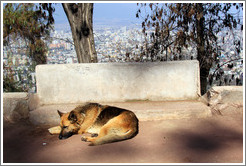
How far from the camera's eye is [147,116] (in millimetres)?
4898

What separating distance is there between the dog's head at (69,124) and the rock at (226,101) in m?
2.81

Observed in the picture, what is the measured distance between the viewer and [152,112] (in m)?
4.88

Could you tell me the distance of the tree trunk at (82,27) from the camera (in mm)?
6668

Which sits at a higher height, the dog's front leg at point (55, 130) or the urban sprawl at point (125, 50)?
the urban sprawl at point (125, 50)

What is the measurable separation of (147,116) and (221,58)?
3693 mm

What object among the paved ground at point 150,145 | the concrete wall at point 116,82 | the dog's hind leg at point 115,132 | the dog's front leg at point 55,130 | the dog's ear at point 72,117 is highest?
the concrete wall at point 116,82

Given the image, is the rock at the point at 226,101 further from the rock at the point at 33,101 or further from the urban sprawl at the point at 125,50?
the rock at the point at 33,101

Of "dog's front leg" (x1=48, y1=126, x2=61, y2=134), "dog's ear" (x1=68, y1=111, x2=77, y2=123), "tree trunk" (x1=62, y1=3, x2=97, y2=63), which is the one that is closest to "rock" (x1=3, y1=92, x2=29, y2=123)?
"dog's front leg" (x1=48, y1=126, x2=61, y2=134)

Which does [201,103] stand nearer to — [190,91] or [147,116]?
[190,91]

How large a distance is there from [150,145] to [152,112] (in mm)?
1153

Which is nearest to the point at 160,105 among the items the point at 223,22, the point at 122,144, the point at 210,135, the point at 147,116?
the point at 147,116

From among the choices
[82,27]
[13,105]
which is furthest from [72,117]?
[82,27]

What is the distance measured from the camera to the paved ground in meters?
3.38

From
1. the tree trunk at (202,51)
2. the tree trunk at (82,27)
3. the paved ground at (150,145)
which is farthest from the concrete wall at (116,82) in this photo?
the tree trunk at (202,51)
